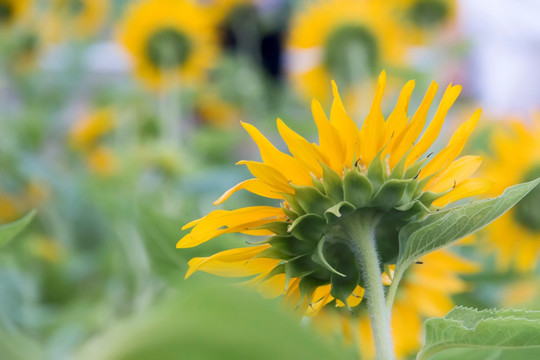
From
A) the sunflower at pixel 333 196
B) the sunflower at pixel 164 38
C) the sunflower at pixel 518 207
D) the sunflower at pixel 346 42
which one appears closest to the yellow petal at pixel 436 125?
the sunflower at pixel 333 196

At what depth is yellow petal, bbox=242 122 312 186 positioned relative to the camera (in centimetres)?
21

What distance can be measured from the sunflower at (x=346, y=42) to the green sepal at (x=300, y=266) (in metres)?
0.59

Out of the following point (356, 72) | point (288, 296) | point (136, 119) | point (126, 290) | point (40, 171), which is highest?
point (136, 119)

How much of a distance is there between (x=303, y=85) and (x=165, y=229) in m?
0.59

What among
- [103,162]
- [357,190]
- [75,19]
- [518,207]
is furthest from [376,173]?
[75,19]

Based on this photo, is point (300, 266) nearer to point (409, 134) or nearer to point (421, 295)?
point (409, 134)

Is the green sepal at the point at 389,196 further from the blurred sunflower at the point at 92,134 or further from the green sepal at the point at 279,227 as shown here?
the blurred sunflower at the point at 92,134

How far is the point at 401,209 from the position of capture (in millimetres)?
214

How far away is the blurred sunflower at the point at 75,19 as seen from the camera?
107cm

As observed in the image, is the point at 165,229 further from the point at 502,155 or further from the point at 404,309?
the point at 502,155

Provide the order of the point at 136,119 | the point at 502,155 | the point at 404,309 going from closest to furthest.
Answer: the point at 404,309, the point at 502,155, the point at 136,119

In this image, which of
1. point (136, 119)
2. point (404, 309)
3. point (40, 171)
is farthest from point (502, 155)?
point (136, 119)

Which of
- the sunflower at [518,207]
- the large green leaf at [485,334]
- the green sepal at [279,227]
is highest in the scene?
the sunflower at [518,207]

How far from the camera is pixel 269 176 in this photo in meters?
0.21
